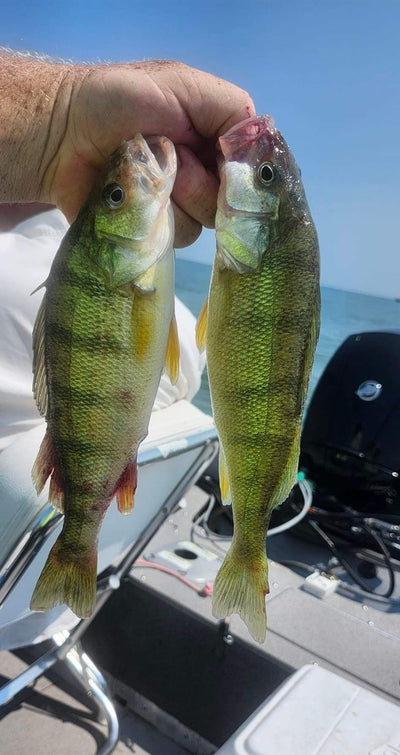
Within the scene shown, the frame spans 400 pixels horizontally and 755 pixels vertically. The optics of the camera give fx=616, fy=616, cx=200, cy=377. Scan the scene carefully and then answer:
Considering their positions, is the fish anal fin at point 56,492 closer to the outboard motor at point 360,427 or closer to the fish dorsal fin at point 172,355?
the fish dorsal fin at point 172,355

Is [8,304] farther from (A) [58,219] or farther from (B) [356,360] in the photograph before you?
(B) [356,360]

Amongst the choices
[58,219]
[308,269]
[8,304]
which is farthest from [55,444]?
[58,219]

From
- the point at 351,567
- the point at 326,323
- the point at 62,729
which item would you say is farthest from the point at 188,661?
the point at 326,323

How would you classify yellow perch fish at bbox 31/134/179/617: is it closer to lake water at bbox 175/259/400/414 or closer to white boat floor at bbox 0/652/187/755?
white boat floor at bbox 0/652/187/755

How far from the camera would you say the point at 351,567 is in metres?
3.69

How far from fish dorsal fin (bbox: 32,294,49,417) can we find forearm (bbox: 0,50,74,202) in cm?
44

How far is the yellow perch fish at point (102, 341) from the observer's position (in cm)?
132

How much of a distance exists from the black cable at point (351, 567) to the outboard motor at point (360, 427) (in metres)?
0.26

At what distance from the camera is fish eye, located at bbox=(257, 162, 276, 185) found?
141 cm

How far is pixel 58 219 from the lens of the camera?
2.79 metres

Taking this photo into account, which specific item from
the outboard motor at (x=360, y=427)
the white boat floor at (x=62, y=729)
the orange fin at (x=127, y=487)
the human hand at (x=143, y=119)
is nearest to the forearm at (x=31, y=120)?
Answer: the human hand at (x=143, y=119)

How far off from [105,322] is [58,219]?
1660 millimetres

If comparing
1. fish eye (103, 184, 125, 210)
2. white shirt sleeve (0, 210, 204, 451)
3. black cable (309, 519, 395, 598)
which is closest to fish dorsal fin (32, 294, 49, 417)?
fish eye (103, 184, 125, 210)

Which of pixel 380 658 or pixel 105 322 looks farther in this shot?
pixel 380 658
